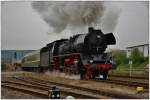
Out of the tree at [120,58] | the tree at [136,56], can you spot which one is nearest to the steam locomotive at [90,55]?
the tree at [136,56]

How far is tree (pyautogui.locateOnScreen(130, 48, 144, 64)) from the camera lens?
3300 cm

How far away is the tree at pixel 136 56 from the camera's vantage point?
108 feet

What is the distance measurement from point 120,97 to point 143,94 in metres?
1.17

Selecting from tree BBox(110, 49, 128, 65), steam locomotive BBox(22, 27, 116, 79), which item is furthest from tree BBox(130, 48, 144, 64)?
steam locomotive BBox(22, 27, 116, 79)

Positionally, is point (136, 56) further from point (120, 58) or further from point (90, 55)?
point (90, 55)

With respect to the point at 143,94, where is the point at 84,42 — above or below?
above

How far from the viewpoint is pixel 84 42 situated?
1673 cm

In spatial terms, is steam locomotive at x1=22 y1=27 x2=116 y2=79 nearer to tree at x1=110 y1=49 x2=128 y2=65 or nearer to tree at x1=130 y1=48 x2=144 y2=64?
tree at x1=130 y1=48 x2=144 y2=64

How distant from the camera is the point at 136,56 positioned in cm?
Result: 3328

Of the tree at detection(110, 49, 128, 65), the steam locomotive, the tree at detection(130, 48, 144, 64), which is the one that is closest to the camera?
the steam locomotive

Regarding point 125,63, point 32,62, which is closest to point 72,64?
point 32,62

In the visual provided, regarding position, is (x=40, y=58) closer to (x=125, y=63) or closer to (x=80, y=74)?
(x=80, y=74)

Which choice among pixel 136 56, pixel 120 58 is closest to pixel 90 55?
pixel 136 56

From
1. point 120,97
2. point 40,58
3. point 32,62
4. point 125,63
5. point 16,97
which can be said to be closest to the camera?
point 120,97
